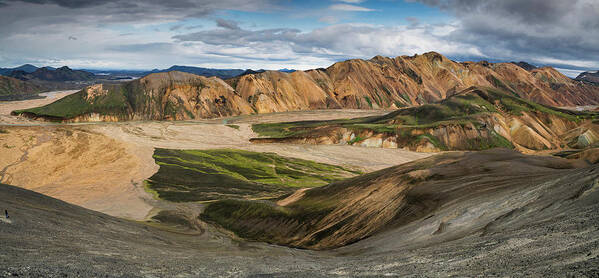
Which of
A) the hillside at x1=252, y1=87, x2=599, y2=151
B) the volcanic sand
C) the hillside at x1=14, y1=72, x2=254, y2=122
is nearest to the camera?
the volcanic sand

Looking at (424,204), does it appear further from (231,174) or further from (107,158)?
(107,158)

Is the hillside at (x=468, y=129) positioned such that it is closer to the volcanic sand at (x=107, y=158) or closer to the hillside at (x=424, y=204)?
the volcanic sand at (x=107, y=158)

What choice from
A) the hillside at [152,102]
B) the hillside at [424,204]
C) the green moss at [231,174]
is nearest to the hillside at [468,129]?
the green moss at [231,174]

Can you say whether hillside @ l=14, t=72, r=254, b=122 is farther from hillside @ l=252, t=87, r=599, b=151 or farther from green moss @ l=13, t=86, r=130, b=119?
hillside @ l=252, t=87, r=599, b=151

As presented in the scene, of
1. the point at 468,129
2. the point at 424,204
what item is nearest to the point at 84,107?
the point at 468,129

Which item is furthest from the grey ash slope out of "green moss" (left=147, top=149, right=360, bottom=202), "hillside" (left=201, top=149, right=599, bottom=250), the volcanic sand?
"green moss" (left=147, top=149, right=360, bottom=202)

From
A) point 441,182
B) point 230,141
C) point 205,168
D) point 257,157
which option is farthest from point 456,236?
point 230,141
